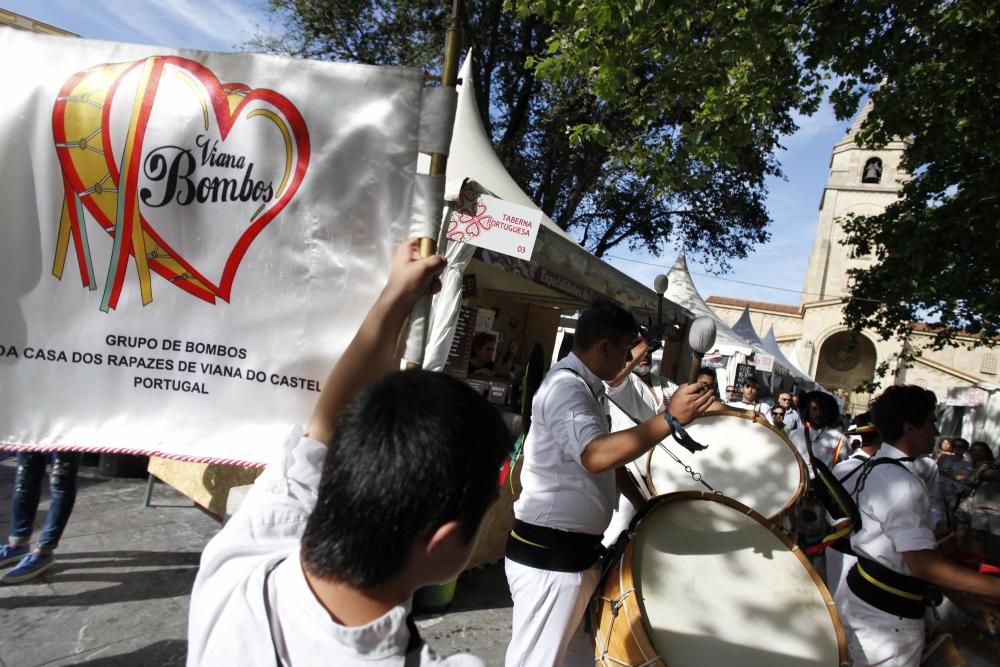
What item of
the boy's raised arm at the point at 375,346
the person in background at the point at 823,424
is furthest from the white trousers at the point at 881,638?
the person in background at the point at 823,424

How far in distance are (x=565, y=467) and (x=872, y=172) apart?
176 feet

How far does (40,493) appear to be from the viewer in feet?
11.1

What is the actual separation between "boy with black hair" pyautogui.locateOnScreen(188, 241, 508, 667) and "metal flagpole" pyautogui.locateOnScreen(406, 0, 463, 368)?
1.81 feet

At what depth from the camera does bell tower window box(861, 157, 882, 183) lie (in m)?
45.4

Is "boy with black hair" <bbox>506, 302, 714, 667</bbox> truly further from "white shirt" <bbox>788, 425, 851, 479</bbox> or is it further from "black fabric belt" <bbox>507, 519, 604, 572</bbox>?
"white shirt" <bbox>788, 425, 851, 479</bbox>

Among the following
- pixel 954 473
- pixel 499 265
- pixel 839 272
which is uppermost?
pixel 839 272

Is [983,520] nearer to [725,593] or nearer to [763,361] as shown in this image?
[725,593]

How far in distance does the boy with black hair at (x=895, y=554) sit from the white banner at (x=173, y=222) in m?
2.17

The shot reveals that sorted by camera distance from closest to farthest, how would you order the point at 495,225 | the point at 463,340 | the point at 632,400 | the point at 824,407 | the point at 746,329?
1. the point at 495,225
2. the point at 632,400
3. the point at 824,407
4. the point at 463,340
5. the point at 746,329

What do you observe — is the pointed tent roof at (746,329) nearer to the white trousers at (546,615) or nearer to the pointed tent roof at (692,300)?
the pointed tent roof at (692,300)

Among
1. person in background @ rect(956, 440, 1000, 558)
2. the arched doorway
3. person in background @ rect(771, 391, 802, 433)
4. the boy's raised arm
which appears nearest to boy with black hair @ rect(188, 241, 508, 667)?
the boy's raised arm

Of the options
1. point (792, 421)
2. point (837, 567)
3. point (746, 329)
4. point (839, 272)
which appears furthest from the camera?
point (839, 272)

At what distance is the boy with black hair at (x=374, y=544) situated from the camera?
0.79 metres

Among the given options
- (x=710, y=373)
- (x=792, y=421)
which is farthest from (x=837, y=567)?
(x=792, y=421)
